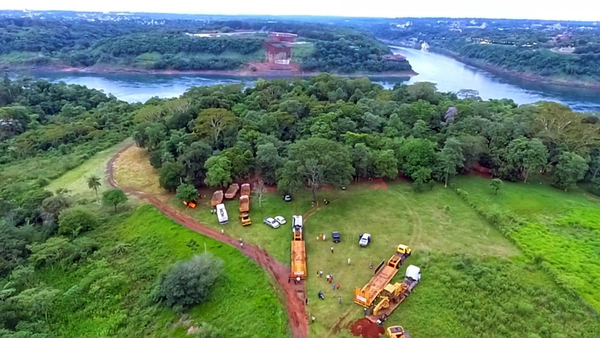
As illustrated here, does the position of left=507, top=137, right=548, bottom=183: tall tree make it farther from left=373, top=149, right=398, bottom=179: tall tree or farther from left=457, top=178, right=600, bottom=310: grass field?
left=373, top=149, right=398, bottom=179: tall tree

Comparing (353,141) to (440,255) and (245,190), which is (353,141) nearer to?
(245,190)

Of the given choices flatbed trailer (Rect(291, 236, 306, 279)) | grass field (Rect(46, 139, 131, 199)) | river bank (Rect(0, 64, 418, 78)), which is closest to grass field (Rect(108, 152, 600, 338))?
flatbed trailer (Rect(291, 236, 306, 279))

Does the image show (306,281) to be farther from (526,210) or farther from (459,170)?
(459,170)

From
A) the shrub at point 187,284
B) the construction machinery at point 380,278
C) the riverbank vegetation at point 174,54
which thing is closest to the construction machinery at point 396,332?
the construction machinery at point 380,278

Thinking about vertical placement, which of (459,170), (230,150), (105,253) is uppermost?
(230,150)

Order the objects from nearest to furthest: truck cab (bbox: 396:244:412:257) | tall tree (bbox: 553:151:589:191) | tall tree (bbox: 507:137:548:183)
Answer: truck cab (bbox: 396:244:412:257) → tall tree (bbox: 553:151:589:191) → tall tree (bbox: 507:137:548:183)

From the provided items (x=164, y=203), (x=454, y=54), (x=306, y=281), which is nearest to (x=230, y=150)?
(x=164, y=203)
